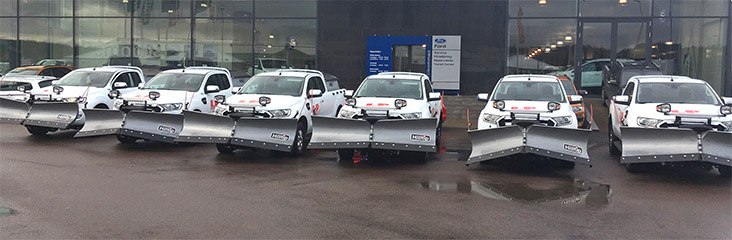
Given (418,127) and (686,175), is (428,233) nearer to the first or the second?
(418,127)

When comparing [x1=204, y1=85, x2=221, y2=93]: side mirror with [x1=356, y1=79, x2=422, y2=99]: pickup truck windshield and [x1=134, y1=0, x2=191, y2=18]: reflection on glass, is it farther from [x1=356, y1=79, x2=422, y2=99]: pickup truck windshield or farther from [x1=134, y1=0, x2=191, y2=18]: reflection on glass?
[x1=134, y1=0, x2=191, y2=18]: reflection on glass

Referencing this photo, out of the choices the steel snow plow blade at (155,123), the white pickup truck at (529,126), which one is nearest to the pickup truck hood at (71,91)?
the steel snow plow blade at (155,123)

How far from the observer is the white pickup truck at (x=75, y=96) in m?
13.9

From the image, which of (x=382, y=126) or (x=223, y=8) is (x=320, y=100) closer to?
(x=382, y=126)

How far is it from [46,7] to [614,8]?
25.0 metres

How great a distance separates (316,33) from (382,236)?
67.4 ft

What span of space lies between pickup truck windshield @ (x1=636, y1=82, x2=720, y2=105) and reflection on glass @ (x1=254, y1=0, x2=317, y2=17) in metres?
16.6

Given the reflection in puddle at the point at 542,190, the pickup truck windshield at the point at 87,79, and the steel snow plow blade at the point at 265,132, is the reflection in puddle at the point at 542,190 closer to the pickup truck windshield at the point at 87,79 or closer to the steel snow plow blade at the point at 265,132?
the steel snow plow blade at the point at 265,132

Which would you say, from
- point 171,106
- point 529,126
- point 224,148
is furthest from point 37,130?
point 529,126

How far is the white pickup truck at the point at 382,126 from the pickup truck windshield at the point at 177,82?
419 cm

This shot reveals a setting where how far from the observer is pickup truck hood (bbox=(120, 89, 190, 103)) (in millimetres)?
13367

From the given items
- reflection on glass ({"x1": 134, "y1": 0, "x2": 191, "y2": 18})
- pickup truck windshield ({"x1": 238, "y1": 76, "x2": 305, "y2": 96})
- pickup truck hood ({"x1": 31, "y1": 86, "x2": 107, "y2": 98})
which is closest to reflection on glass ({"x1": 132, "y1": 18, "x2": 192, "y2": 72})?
reflection on glass ({"x1": 134, "y1": 0, "x2": 191, "y2": 18})

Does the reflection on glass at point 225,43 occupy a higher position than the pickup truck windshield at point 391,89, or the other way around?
the reflection on glass at point 225,43

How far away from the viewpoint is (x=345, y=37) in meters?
25.7
